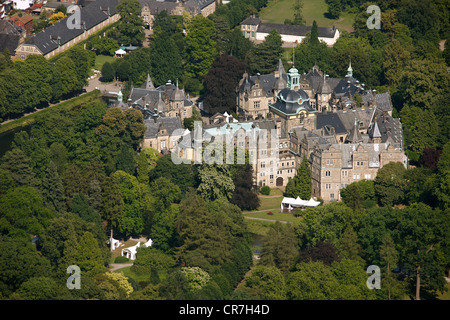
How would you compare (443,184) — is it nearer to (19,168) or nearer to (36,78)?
(19,168)

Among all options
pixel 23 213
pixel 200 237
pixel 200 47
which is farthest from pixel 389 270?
pixel 200 47

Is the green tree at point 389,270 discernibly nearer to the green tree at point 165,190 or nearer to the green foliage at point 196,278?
the green foliage at point 196,278

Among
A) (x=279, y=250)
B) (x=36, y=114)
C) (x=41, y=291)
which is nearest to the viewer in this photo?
(x=41, y=291)

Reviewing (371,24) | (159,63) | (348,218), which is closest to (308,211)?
(348,218)

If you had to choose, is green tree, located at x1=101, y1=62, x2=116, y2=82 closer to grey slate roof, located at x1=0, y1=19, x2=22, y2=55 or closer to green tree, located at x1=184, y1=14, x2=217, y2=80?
green tree, located at x1=184, y1=14, x2=217, y2=80

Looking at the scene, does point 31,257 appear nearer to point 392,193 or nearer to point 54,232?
point 54,232

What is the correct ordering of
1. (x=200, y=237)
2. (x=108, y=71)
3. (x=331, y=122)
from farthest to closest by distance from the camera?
(x=108, y=71)
(x=331, y=122)
(x=200, y=237)

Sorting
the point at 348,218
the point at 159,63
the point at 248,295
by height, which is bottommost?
the point at 248,295

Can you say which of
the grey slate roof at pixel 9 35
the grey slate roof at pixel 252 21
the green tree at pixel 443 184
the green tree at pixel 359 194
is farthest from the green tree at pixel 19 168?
the grey slate roof at pixel 252 21
